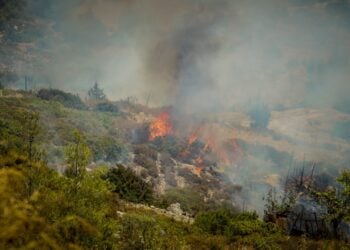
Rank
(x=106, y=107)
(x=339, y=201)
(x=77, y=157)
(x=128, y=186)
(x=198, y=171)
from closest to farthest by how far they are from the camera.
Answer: (x=77, y=157)
(x=339, y=201)
(x=128, y=186)
(x=198, y=171)
(x=106, y=107)

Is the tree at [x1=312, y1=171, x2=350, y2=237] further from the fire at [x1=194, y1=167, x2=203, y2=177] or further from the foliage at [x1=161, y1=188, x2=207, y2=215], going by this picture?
the fire at [x1=194, y1=167, x2=203, y2=177]

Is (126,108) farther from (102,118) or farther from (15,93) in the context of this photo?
(15,93)

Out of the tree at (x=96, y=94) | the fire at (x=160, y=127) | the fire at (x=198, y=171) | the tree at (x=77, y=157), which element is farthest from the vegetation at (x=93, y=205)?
the tree at (x=96, y=94)

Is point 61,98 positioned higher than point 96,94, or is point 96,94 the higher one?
point 96,94

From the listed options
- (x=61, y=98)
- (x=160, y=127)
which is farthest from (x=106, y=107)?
(x=160, y=127)

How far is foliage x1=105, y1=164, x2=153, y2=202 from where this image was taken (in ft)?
161

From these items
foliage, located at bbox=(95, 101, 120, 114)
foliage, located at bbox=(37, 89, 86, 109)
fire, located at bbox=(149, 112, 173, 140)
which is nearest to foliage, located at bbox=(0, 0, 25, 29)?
foliage, located at bbox=(37, 89, 86, 109)

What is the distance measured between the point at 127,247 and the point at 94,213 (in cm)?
457

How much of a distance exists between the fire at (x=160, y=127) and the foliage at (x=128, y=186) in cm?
4862

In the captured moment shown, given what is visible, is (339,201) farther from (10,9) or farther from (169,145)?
(10,9)

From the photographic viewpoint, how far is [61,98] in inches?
4040

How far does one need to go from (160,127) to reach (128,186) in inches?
2330

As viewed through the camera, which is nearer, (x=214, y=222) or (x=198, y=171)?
(x=214, y=222)

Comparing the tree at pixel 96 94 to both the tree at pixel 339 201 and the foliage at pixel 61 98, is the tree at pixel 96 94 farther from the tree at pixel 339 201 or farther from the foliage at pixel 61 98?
the tree at pixel 339 201
